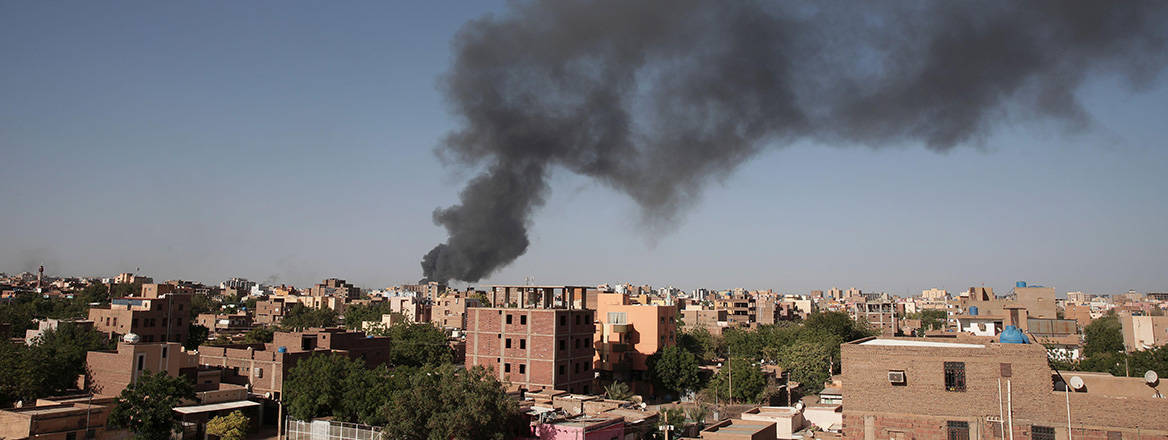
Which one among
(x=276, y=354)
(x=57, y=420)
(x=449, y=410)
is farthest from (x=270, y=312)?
(x=449, y=410)

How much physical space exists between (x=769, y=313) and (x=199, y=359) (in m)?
88.5

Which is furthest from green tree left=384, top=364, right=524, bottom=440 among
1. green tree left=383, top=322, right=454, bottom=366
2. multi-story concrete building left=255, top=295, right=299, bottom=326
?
multi-story concrete building left=255, top=295, right=299, bottom=326

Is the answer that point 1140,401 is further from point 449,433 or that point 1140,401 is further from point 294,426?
point 294,426

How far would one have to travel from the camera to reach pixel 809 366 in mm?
55281

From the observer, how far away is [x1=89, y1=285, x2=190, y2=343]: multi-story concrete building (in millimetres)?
59781

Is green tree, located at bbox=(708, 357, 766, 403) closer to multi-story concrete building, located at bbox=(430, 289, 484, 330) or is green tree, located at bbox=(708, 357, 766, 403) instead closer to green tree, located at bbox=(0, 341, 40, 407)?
green tree, located at bbox=(0, 341, 40, 407)

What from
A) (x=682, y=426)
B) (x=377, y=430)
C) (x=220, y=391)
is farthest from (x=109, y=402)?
(x=682, y=426)

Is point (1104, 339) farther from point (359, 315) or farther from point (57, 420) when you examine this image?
point (359, 315)

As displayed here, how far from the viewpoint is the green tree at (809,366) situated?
179 feet

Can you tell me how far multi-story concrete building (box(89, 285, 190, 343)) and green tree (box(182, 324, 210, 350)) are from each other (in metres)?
0.69

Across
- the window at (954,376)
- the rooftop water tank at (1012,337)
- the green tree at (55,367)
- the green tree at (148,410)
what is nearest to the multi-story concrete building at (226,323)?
the green tree at (55,367)

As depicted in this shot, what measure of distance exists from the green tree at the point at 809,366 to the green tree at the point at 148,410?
131 ft

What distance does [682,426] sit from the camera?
108 ft

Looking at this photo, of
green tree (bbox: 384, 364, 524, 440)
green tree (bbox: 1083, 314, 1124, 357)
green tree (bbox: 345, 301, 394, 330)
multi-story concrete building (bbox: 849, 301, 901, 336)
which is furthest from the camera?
green tree (bbox: 345, 301, 394, 330)
